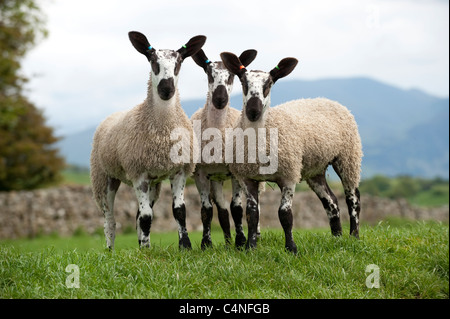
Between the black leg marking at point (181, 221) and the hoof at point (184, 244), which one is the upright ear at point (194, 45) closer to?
the black leg marking at point (181, 221)

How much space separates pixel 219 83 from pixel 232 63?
0.60 meters

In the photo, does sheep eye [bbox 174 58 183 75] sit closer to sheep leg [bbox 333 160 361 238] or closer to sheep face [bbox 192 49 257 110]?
sheep face [bbox 192 49 257 110]

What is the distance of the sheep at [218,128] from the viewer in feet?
27.7

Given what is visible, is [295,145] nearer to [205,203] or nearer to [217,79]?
[217,79]

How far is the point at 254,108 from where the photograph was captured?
7480 millimetres

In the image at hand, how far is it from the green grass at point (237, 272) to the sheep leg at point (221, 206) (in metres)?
0.90

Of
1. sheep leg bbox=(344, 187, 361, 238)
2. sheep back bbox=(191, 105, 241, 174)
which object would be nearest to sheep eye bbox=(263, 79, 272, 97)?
sheep back bbox=(191, 105, 241, 174)

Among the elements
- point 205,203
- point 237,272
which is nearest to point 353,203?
point 205,203

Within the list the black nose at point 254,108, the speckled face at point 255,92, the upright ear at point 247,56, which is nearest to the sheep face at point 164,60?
the upright ear at point 247,56
